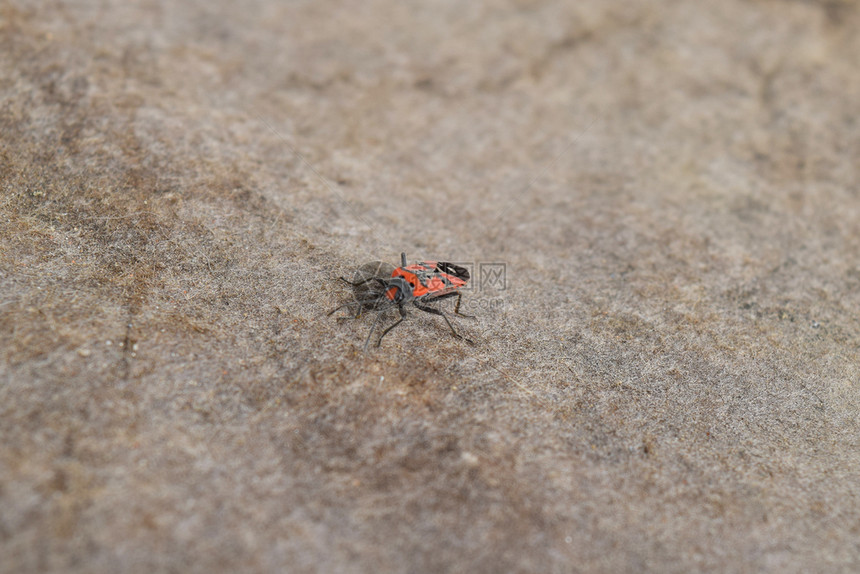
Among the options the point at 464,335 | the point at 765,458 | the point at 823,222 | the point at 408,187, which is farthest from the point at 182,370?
the point at 823,222

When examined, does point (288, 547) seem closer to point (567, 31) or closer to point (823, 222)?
point (823, 222)

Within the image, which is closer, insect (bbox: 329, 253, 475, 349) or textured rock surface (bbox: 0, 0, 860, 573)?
textured rock surface (bbox: 0, 0, 860, 573)

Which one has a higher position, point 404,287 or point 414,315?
point 404,287

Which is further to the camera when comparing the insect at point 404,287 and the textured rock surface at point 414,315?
the insect at point 404,287

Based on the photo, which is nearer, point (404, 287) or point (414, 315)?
point (404, 287)
